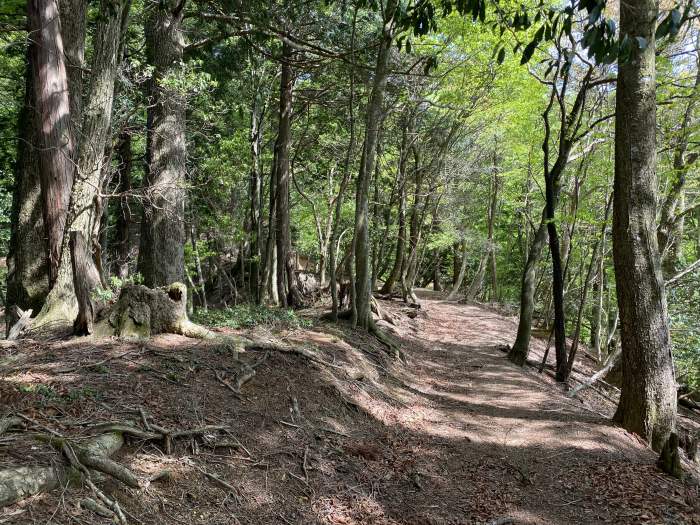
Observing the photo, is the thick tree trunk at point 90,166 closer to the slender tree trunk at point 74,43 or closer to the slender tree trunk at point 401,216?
the slender tree trunk at point 74,43

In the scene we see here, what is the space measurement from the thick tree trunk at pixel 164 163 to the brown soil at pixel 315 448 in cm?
342

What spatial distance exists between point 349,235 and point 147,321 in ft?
56.1

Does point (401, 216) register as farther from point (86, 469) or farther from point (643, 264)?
point (86, 469)

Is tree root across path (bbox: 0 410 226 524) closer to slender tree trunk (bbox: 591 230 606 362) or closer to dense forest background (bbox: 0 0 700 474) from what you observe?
dense forest background (bbox: 0 0 700 474)

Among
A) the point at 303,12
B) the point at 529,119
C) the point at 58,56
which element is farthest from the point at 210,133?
the point at 529,119

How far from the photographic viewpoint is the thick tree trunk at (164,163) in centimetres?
873

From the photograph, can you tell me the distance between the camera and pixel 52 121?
6090 millimetres

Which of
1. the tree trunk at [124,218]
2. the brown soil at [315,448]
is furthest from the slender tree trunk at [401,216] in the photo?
the brown soil at [315,448]

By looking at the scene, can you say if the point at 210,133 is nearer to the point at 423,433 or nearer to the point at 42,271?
the point at 42,271

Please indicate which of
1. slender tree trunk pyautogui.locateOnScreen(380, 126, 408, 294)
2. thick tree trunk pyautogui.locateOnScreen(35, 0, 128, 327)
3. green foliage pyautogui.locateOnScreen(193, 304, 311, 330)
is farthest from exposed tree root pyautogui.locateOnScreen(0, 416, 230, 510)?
slender tree trunk pyautogui.locateOnScreen(380, 126, 408, 294)

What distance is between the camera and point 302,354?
675cm

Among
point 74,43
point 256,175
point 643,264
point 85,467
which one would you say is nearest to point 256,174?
point 256,175

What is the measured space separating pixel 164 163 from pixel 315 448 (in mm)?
6359

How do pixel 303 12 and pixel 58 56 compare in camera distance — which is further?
pixel 303 12
